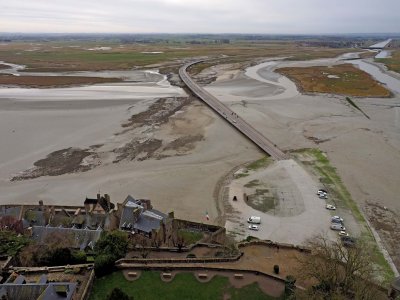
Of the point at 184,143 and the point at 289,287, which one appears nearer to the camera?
the point at 289,287

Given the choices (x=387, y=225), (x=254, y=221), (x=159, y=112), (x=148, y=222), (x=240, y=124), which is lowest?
(x=159, y=112)

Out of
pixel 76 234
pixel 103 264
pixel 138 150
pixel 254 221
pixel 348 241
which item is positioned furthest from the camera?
pixel 138 150

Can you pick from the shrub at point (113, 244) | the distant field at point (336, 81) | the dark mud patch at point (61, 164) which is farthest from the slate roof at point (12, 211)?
the distant field at point (336, 81)

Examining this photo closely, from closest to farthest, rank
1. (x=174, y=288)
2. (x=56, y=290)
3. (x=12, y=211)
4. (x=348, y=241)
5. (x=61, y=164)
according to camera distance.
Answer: (x=56, y=290) → (x=174, y=288) → (x=12, y=211) → (x=348, y=241) → (x=61, y=164)

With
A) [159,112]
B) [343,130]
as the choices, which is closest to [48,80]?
[159,112]

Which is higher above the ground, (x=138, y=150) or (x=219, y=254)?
(x=219, y=254)

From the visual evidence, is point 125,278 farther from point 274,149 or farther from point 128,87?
point 128,87

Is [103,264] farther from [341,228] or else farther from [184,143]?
[184,143]
